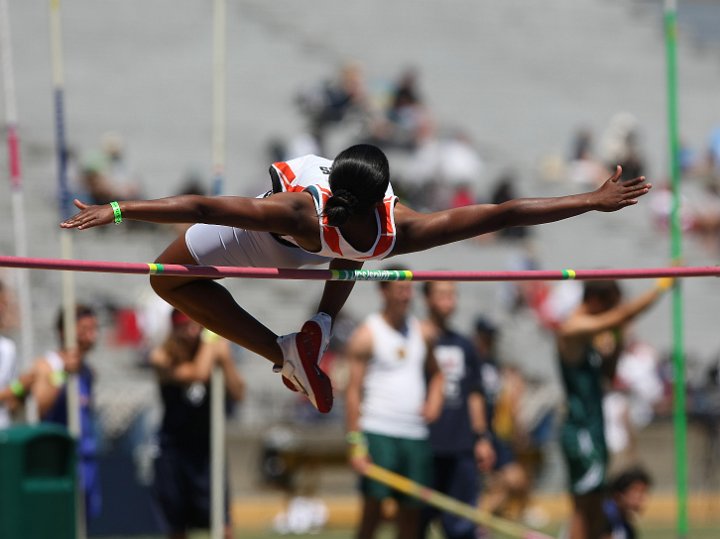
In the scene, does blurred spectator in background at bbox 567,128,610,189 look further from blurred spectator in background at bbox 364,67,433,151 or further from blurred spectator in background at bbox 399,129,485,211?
blurred spectator in background at bbox 364,67,433,151

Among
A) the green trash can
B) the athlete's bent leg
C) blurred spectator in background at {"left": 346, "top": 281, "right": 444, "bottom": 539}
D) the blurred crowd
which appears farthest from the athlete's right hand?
blurred spectator in background at {"left": 346, "top": 281, "right": 444, "bottom": 539}

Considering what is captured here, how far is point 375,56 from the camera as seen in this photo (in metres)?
22.8

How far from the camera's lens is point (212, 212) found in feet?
20.6

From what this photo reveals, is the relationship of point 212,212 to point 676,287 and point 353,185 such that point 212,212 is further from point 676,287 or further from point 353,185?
point 676,287

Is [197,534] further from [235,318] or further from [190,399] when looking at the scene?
[235,318]

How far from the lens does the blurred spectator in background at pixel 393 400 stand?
982 centimetres

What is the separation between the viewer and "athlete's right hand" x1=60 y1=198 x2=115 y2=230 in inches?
233

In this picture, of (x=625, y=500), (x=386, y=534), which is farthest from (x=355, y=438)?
(x=386, y=534)

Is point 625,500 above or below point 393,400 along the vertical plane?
below

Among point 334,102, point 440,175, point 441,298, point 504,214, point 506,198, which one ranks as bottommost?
point 441,298

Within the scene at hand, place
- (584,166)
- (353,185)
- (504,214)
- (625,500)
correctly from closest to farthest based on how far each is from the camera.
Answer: (353,185), (504,214), (625,500), (584,166)

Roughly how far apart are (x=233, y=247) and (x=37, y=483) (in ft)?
7.97

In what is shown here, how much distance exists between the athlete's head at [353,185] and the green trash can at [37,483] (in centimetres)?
302

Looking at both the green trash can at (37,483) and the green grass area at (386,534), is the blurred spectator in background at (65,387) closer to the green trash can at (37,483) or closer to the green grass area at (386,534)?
the green trash can at (37,483)
